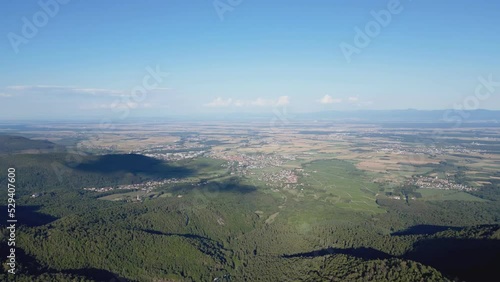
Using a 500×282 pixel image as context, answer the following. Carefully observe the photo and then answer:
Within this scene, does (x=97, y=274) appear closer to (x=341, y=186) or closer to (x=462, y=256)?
(x=462, y=256)

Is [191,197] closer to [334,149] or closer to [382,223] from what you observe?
[382,223]

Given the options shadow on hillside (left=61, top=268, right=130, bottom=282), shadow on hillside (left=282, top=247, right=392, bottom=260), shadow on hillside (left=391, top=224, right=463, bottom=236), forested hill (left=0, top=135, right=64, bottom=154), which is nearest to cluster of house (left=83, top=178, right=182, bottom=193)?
shadow on hillside (left=61, top=268, right=130, bottom=282)

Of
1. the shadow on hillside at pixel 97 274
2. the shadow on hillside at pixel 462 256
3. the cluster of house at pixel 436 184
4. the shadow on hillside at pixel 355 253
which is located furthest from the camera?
the cluster of house at pixel 436 184

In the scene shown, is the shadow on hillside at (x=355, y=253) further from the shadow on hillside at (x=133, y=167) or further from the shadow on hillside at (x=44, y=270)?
the shadow on hillside at (x=133, y=167)

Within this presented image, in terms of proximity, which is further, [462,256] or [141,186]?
[141,186]

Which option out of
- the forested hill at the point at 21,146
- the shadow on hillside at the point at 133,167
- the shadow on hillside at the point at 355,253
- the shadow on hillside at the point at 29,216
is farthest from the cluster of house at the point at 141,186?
the shadow on hillside at the point at 355,253

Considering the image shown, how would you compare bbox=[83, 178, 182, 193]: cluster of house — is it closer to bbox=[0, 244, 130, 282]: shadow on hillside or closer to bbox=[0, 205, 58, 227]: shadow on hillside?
bbox=[0, 205, 58, 227]: shadow on hillside

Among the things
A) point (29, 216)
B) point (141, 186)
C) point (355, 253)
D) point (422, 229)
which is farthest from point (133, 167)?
point (422, 229)

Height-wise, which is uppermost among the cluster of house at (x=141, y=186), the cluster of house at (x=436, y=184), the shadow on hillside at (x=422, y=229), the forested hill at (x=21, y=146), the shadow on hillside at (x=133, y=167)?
the forested hill at (x=21, y=146)
